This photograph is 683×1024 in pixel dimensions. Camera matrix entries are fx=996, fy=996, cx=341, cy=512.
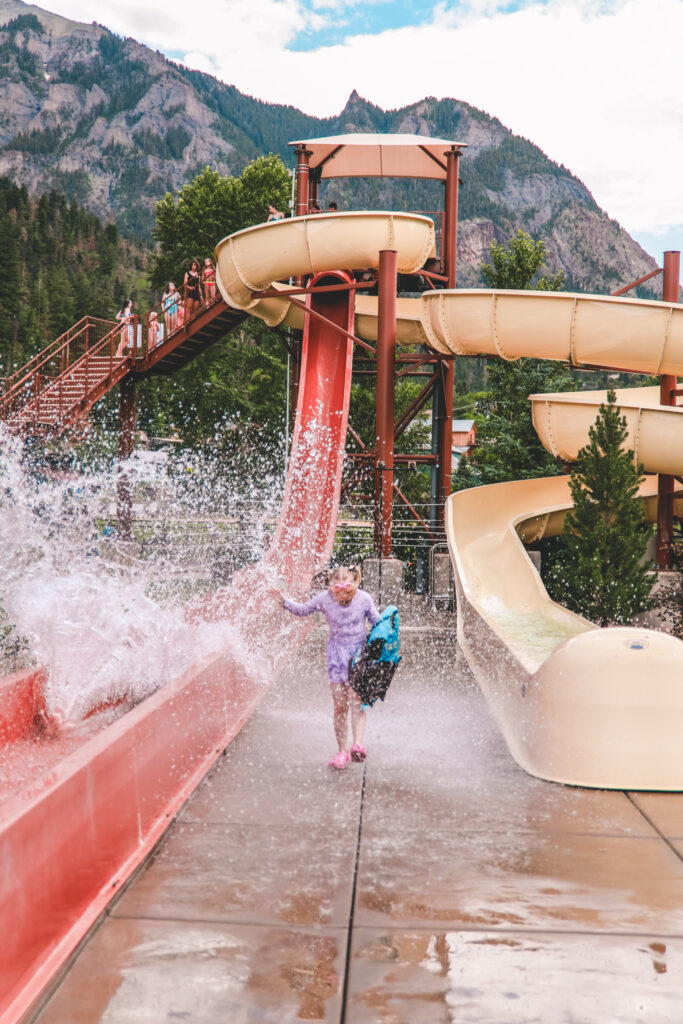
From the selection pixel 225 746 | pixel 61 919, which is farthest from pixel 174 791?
pixel 61 919

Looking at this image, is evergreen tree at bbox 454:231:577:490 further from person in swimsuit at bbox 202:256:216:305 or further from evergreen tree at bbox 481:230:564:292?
person in swimsuit at bbox 202:256:216:305

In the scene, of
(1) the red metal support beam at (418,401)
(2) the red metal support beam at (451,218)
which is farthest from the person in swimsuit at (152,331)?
(2) the red metal support beam at (451,218)

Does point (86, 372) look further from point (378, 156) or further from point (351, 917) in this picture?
point (351, 917)

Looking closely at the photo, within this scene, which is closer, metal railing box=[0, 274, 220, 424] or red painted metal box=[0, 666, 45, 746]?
red painted metal box=[0, 666, 45, 746]

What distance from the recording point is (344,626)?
6.62 m

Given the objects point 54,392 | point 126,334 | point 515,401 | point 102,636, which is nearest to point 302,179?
point 126,334

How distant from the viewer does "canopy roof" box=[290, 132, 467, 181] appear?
68.2 ft

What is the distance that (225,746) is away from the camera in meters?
7.00

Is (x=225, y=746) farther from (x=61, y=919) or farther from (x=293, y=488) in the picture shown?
(x=293, y=488)

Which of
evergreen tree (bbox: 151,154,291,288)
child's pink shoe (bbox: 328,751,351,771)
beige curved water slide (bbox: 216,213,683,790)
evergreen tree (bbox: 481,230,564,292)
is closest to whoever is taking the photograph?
child's pink shoe (bbox: 328,751,351,771)

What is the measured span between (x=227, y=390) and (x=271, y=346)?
14.3 ft

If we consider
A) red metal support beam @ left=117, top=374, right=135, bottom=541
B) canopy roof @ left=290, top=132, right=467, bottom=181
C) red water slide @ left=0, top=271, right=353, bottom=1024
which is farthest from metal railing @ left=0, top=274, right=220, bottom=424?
red water slide @ left=0, top=271, right=353, bottom=1024

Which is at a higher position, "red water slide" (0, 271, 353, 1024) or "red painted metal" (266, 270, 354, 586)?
"red painted metal" (266, 270, 354, 586)

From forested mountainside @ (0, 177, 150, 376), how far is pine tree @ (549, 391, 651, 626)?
182ft
